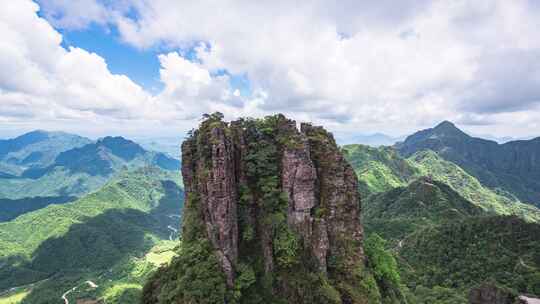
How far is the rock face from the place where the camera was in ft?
144

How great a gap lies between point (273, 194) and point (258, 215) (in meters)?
4.44

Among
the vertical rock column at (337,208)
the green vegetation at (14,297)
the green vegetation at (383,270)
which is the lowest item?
the green vegetation at (14,297)

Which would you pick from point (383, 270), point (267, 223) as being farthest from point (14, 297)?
point (383, 270)

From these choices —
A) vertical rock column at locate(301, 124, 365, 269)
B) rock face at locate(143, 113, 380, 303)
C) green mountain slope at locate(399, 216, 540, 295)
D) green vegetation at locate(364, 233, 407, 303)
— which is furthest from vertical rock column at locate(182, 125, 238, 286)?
green mountain slope at locate(399, 216, 540, 295)

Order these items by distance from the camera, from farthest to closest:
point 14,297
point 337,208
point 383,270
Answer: point 14,297 < point 383,270 < point 337,208

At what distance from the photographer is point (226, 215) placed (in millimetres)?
45219

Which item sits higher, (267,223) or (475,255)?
(267,223)

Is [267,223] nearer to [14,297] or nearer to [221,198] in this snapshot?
[221,198]

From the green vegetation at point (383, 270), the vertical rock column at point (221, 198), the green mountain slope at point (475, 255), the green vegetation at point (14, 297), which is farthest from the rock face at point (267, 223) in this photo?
the green vegetation at point (14, 297)

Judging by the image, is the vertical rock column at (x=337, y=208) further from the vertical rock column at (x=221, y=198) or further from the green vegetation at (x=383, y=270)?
the vertical rock column at (x=221, y=198)

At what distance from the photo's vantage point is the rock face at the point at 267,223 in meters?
43.9

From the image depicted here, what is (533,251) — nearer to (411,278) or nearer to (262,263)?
(411,278)

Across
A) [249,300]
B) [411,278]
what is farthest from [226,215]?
[411,278]

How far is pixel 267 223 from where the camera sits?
46.9 meters
